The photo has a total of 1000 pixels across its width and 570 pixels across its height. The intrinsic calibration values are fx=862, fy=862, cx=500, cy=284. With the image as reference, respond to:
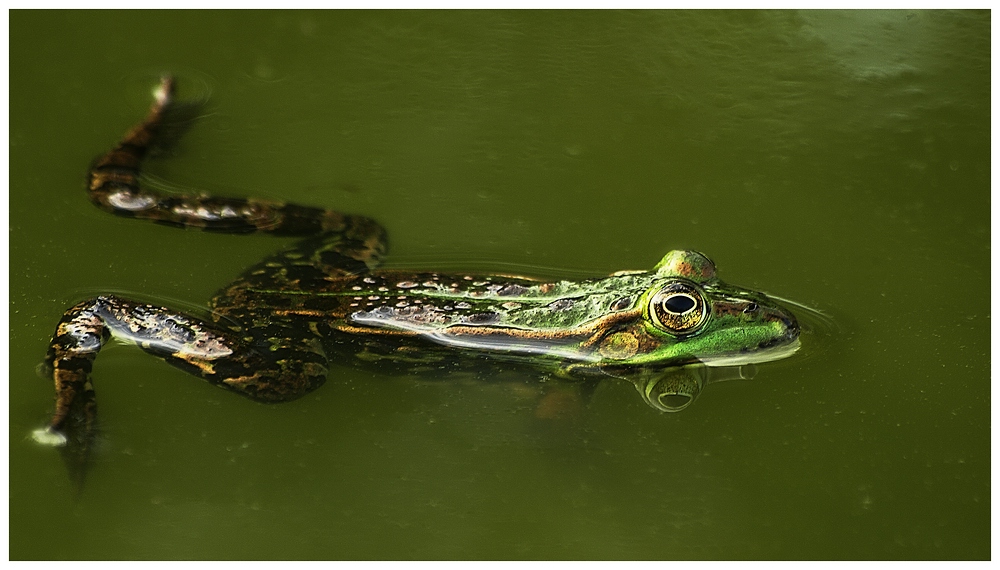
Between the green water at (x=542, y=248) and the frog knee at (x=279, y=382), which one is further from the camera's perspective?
the frog knee at (x=279, y=382)

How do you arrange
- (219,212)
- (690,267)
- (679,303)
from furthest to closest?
(219,212), (690,267), (679,303)

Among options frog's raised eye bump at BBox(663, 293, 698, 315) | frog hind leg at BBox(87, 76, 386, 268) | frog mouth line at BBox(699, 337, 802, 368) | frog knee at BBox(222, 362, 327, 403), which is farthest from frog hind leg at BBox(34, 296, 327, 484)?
frog mouth line at BBox(699, 337, 802, 368)

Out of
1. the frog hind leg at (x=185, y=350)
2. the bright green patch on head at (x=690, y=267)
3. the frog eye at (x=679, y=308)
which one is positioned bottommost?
the frog hind leg at (x=185, y=350)

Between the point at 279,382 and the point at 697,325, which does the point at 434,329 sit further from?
the point at 697,325

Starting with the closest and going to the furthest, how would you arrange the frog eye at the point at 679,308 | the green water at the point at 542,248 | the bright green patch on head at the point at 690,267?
the green water at the point at 542,248 < the frog eye at the point at 679,308 < the bright green patch on head at the point at 690,267

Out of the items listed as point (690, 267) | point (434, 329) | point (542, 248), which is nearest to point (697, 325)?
point (690, 267)

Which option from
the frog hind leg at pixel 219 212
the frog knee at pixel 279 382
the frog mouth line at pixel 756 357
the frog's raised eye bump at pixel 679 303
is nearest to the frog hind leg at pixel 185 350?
the frog knee at pixel 279 382

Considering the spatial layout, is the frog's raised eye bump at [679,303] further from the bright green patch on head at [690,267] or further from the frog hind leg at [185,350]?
the frog hind leg at [185,350]
